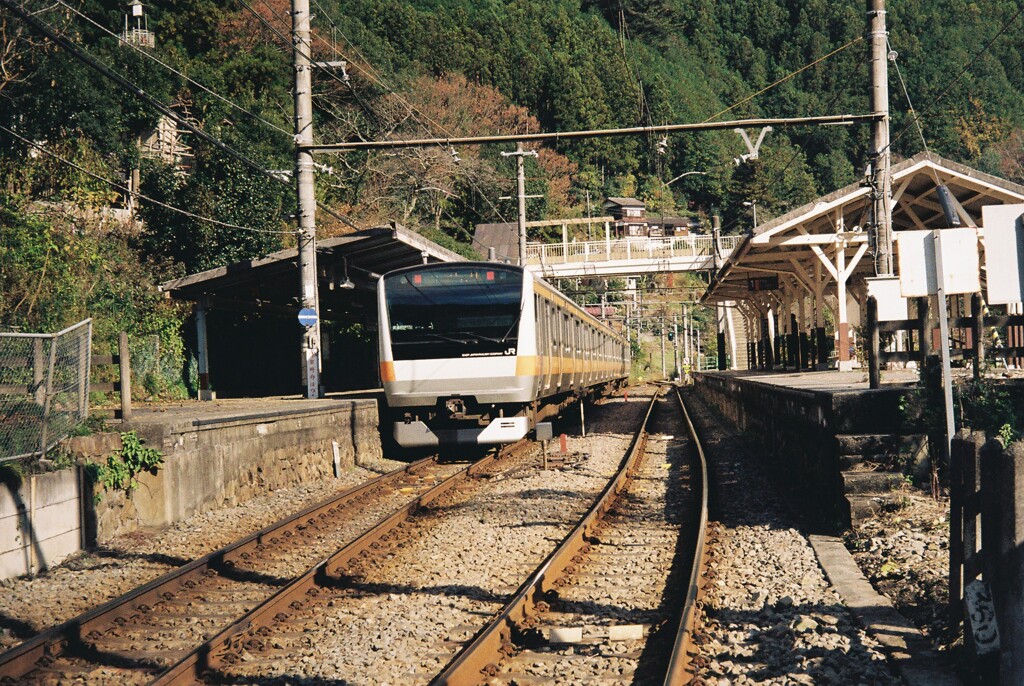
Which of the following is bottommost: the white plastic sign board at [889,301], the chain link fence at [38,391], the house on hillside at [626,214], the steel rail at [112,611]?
the steel rail at [112,611]

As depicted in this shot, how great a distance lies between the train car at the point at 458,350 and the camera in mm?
A: 13703

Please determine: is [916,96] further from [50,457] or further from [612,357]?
[50,457]

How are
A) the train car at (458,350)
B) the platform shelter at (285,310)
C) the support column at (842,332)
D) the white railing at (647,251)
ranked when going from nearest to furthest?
the train car at (458,350)
the support column at (842,332)
the platform shelter at (285,310)
the white railing at (647,251)

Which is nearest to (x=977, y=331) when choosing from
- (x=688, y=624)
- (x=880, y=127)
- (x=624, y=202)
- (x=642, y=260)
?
(x=688, y=624)

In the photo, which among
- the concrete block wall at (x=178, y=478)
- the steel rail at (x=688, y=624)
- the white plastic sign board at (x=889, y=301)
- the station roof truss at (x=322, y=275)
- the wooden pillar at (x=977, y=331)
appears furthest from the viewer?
the station roof truss at (x=322, y=275)

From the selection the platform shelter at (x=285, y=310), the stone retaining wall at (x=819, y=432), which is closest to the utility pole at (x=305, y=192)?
the platform shelter at (x=285, y=310)

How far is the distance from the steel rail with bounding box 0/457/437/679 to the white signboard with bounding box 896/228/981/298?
5.04 metres

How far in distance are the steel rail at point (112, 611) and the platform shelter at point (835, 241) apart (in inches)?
404

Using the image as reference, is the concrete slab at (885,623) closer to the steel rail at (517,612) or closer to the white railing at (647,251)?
the steel rail at (517,612)

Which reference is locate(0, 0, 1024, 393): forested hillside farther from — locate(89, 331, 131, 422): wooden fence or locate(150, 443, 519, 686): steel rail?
locate(150, 443, 519, 686): steel rail

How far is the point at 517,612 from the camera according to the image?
566cm

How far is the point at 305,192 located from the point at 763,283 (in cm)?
1482

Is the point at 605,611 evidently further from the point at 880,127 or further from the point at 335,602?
the point at 880,127

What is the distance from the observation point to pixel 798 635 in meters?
5.24
